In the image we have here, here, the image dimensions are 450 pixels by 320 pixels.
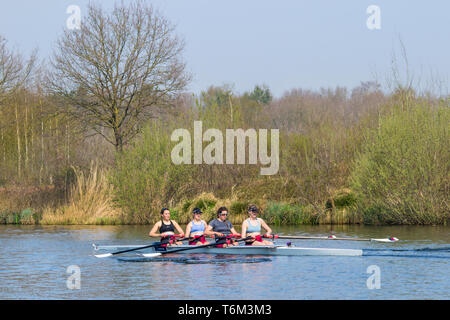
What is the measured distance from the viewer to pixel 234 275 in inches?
606

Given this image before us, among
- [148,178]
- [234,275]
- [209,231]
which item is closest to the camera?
[234,275]

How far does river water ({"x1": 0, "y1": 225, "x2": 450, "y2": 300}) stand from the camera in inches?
523

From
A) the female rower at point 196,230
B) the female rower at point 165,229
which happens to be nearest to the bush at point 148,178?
the female rower at point 165,229

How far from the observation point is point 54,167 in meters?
36.8

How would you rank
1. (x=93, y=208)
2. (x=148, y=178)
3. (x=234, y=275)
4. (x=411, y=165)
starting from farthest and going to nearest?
1. (x=93, y=208)
2. (x=148, y=178)
3. (x=411, y=165)
4. (x=234, y=275)

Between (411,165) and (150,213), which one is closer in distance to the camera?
(411,165)

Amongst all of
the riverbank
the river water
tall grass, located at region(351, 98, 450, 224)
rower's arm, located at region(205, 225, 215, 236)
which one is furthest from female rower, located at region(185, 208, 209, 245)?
the riverbank

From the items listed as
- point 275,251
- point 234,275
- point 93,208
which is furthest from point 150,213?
point 234,275

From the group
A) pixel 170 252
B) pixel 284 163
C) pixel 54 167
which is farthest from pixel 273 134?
pixel 170 252

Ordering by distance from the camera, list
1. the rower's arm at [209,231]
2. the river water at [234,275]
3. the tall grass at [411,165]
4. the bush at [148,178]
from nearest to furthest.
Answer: the river water at [234,275], the rower's arm at [209,231], the tall grass at [411,165], the bush at [148,178]

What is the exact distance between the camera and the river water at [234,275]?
1328 cm

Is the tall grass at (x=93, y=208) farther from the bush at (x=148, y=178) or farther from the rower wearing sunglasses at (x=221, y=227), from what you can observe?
the rower wearing sunglasses at (x=221, y=227)

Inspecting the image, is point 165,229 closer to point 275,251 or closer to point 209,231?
point 209,231
